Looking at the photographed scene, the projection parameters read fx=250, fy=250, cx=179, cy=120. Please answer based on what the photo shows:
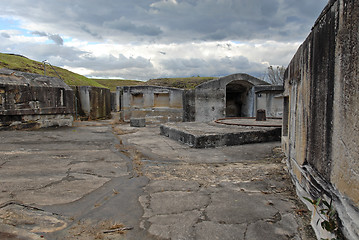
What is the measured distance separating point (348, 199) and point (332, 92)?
672mm

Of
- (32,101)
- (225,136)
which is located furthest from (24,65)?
(225,136)

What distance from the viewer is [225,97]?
1174 centimetres

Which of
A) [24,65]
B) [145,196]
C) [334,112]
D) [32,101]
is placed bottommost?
[145,196]

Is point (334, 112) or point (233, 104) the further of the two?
point (233, 104)

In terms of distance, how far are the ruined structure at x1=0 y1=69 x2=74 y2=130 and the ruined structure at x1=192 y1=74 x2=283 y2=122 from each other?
557 cm

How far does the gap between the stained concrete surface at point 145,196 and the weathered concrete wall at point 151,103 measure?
750cm

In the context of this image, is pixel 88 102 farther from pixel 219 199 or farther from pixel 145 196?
pixel 219 199

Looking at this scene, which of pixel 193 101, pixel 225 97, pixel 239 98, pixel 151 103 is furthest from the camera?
pixel 239 98

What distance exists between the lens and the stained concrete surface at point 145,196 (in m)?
1.86

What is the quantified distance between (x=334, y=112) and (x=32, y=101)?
8244 mm

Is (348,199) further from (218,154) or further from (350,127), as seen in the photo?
(218,154)

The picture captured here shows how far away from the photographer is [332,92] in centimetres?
164

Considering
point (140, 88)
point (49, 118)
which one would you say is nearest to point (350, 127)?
point (49, 118)

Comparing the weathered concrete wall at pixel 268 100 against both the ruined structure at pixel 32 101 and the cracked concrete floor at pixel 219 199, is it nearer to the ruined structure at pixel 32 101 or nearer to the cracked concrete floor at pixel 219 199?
the cracked concrete floor at pixel 219 199
